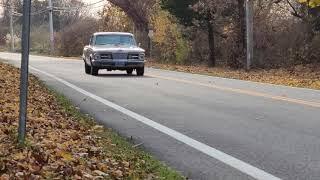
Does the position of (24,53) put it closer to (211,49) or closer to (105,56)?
(105,56)

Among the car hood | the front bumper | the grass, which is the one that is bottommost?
the grass

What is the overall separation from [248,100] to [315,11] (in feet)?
67.1

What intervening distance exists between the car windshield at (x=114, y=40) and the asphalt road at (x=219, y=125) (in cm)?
816

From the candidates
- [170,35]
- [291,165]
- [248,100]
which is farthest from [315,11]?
[291,165]

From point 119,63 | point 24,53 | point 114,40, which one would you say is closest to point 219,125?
point 24,53

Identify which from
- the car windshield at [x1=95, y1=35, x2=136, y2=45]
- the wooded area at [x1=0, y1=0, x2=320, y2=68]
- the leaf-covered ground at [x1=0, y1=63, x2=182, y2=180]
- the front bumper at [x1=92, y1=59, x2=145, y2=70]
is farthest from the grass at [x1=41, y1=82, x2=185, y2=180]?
the wooded area at [x1=0, y1=0, x2=320, y2=68]

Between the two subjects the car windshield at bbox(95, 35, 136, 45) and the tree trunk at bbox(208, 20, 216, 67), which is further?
the tree trunk at bbox(208, 20, 216, 67)

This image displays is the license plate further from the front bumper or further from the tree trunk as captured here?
the tree trunk

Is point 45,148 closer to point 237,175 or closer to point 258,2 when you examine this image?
point 237,175

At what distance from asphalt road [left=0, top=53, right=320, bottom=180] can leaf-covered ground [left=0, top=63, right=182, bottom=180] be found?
37 centimetres

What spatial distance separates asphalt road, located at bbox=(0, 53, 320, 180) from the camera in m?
7.20

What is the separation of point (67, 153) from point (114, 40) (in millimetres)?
19232

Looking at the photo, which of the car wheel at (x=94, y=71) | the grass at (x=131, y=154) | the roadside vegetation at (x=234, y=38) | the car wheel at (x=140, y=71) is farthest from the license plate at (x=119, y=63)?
the grass at (x=131, y=154)

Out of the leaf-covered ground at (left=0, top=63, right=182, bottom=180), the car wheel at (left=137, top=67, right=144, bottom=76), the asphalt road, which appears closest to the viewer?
the leaf-covered ground at (left=0, top=63, right=182, bottom=180)
